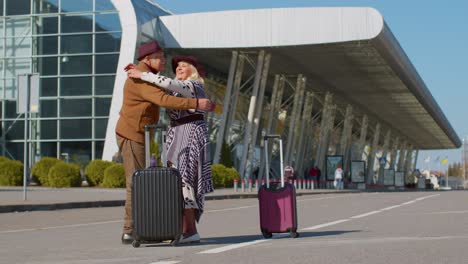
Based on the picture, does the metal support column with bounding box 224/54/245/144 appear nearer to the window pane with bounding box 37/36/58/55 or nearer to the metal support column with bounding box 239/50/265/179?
the metal support column with bounding box 239/50/265/179

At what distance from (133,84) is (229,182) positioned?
31.6 meters

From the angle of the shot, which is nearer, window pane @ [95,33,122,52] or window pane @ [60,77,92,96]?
window pane @ [95,33,122,52]

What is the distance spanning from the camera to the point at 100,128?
3988 centimetres

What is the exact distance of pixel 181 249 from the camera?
825cm

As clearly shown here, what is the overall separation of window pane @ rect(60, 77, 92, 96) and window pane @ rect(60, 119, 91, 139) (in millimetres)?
1275

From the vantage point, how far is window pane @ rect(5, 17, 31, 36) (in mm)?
41344

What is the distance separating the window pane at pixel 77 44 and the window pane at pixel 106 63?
0.68 meters

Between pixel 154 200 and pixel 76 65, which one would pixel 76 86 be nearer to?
pixel 76 65

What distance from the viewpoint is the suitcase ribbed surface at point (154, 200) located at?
8234 millimetres

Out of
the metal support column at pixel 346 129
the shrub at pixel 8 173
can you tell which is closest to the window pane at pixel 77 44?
the shrub at pixel 8 173

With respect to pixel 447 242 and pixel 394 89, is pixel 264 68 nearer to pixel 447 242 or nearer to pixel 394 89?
pixel 394 89

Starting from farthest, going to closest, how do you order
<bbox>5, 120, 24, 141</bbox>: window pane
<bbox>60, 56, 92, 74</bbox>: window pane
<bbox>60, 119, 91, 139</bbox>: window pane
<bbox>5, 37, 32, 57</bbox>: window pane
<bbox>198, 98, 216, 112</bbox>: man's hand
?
<bbox>5, 37, 32, 57</bbox>: window pane
<bbox>60, 56, 92, 74</bbox>: window pane
<bbox>5, 120, 24, 141</bbox>: window pane
<bbox>60, 119, 91, 139</bbox>: window pane
<bbox>198, 98, 216, 112</bbox>: man's hand

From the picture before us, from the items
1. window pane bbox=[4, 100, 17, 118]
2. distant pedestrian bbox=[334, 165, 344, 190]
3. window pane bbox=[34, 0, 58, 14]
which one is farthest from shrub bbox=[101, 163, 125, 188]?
distant pedestrian bbox=[334, 165, 344, 190]

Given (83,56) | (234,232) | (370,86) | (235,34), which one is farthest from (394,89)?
(234,232)
